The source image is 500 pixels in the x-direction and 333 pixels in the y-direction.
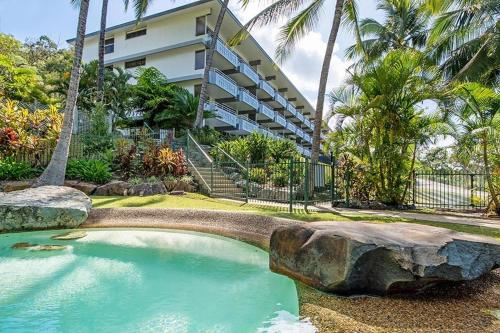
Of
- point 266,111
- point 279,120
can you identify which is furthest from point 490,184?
point 279,120

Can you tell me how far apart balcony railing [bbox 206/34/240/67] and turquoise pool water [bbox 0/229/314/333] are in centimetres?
2052

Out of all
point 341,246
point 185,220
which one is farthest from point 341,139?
point 341,246

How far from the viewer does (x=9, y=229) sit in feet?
26.7

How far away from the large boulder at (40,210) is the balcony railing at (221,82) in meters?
16.3

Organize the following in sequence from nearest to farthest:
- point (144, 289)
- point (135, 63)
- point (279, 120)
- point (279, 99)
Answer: point (144, 289)
point (135, 63)
point (279, 120)
point (279, 99)

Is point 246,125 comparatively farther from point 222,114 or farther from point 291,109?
point 291,109

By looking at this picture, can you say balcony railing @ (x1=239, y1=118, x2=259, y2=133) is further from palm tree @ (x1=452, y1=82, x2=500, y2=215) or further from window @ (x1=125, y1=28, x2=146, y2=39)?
palm tree @ (x1=452, y1=82, x2=500, y2=215)

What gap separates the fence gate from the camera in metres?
12.5

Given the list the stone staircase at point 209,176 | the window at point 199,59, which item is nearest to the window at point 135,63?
the window at point 199,59

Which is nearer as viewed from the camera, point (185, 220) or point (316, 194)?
point (185, 220)

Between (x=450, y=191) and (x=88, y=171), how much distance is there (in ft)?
49.0

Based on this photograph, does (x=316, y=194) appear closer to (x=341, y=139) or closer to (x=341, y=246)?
(x=341, y=139)

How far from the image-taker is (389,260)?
3988 mm

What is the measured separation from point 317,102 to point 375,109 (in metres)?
2.04
